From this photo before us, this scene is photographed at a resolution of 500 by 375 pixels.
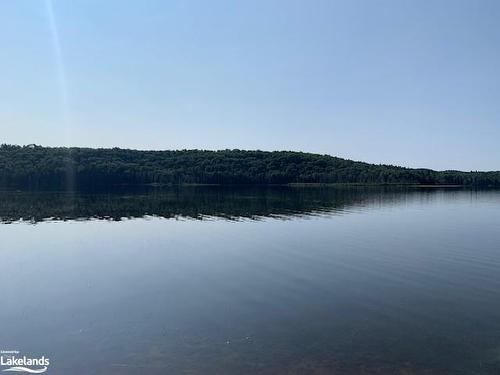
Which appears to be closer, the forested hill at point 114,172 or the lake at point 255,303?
the lake at point 255,303

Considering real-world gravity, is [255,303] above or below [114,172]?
below

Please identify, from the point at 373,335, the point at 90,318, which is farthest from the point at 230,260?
the point at 373,335

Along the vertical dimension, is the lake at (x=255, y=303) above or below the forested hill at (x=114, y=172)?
below

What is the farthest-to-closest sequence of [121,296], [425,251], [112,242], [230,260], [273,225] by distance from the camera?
[273,225] < [112,242] < [425,251] < [230,260] < [121,296]

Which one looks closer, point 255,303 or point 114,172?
point 255,303

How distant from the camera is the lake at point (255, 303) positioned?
38.5ft

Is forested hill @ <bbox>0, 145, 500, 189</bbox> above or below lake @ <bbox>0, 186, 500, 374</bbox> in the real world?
above

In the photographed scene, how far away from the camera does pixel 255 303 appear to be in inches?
652

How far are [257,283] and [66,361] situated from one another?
376 inches

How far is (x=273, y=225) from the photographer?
135 ft

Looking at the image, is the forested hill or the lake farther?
the forested hill

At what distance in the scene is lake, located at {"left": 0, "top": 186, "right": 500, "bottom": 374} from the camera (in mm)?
11742

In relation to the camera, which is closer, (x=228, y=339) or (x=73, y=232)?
(x=228, y=339)

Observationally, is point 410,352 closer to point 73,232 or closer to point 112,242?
point 112,242
